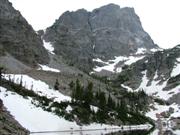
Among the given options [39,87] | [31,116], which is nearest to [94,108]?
[39,87]

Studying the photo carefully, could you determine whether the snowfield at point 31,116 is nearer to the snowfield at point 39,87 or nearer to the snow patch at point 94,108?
the snow patch at point 94,108

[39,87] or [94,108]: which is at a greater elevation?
[39,87]

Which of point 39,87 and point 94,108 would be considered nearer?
point 94,108

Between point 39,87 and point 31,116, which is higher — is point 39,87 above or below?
above

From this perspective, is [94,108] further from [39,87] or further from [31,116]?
[31,116]

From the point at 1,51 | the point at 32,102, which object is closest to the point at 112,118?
the point at 32,102

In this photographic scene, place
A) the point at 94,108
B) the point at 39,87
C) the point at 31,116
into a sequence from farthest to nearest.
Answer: the point at 39,87, the point at 94,108, the point at 31,116

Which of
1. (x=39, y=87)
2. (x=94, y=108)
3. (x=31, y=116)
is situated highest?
(x=39, y=87)

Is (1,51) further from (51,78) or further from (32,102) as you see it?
(32,102)

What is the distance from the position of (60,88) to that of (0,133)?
108m

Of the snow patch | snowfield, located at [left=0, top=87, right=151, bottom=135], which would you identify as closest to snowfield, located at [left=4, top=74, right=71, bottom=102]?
the snow patch

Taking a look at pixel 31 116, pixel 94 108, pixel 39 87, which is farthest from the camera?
pixel 39 87

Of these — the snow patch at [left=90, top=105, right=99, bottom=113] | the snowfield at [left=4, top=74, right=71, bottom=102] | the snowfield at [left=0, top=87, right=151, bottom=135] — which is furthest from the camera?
the snowfield at [left=4, top=74, right=71, bottom=102]

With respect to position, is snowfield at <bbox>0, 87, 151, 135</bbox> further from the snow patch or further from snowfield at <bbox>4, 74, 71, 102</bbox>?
snowfield at <bbox>4, 74, 71, 102</bbox>
